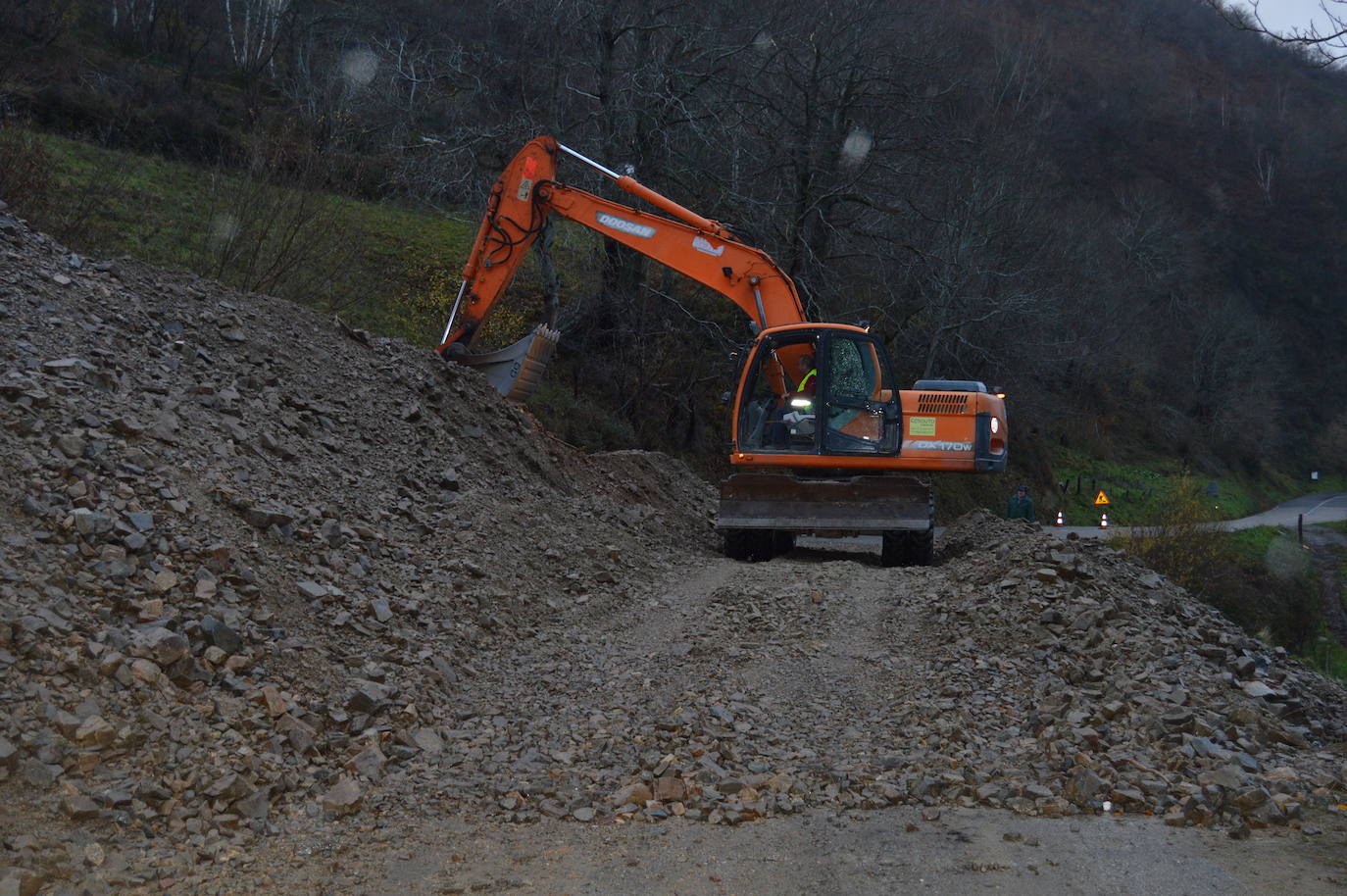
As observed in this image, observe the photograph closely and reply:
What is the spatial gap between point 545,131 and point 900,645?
13537 mm

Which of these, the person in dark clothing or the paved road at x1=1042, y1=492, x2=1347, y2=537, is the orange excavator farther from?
the paved road at x1=1042, y1=492, x2=1347, y2=537

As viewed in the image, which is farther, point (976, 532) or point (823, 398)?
point (976, 532)

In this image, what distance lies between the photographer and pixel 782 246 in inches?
908

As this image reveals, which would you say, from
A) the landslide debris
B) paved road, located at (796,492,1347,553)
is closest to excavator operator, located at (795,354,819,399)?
the landslide debris

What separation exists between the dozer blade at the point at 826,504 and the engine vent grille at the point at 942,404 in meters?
0.85

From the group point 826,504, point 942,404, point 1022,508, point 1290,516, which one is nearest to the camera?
point 826,504

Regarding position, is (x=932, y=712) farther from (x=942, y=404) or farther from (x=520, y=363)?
(x=520, y=363)

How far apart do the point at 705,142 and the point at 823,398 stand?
8.78m

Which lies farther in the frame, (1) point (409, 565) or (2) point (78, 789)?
(1) point (409, 565)

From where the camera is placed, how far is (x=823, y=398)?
11.7 metres

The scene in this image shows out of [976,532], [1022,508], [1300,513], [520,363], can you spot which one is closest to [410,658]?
[520,363]

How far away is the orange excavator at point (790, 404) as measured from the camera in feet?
38.3

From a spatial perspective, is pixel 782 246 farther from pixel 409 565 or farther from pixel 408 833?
pixel 408 833

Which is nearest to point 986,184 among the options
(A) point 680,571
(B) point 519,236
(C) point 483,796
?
(B) point 519,236
